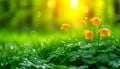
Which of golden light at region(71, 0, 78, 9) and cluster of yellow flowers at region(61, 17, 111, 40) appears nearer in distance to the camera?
cluster of yellow flowers at region(61, 17, 111, 40)

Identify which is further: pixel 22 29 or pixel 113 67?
pixel 22 29

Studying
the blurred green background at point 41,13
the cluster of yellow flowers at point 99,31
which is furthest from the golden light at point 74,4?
the cluster of yellow flowers at point 99,31

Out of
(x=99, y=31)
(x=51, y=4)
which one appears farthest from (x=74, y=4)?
(x=99, y=31)

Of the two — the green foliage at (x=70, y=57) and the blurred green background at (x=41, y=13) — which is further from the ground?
the blurred green background at (x=41, y=13)

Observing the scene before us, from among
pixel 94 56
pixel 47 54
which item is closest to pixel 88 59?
pixel 94 56

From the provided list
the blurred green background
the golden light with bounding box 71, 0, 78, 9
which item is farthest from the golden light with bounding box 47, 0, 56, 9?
the golden light with bounding box 71, 0, 78, 9

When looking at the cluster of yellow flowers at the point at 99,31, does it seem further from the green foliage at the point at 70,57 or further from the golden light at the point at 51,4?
the golden light at the point at 51,4

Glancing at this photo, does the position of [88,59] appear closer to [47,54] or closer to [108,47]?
[108,47]

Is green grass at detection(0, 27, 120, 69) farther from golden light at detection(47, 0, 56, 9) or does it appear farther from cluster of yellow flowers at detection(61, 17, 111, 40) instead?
golden light at detection(47, 0, 56, 9)
